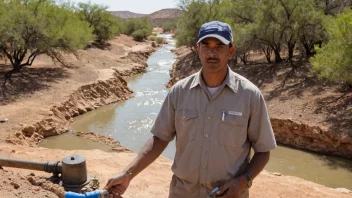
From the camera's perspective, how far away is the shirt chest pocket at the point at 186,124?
7.57ft

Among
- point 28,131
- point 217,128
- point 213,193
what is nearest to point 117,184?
point 213,193

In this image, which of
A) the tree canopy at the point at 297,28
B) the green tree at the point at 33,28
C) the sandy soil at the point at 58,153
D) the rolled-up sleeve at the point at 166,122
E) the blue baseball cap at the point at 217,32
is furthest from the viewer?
the green tree at the point at 33,28

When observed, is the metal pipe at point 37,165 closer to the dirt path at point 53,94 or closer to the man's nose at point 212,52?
the man's nose at point 212,52

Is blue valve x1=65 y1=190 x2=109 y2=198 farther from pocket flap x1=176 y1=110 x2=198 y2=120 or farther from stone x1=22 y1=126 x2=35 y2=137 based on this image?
stone x1=22 y1=126 x2=35 y2=137

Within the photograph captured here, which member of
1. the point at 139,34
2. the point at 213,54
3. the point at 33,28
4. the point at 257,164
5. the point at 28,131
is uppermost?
the point at 33,28

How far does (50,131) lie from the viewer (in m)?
12.5

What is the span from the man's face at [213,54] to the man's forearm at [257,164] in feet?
2.01

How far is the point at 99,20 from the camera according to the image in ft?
122

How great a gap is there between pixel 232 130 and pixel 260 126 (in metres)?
0.19

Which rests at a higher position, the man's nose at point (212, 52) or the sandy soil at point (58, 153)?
the man's nose at point (212, 52)

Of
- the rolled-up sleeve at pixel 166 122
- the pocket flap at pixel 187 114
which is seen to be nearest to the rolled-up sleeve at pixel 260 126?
the pocket flap at pixel 187 114

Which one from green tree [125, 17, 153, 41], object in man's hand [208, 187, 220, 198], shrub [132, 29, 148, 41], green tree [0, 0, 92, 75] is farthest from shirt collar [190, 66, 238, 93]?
green tree [125, 17, 153, 41]

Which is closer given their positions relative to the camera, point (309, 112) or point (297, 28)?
point (309, 112)

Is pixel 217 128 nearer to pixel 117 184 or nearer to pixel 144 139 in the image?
pixel 117 184
